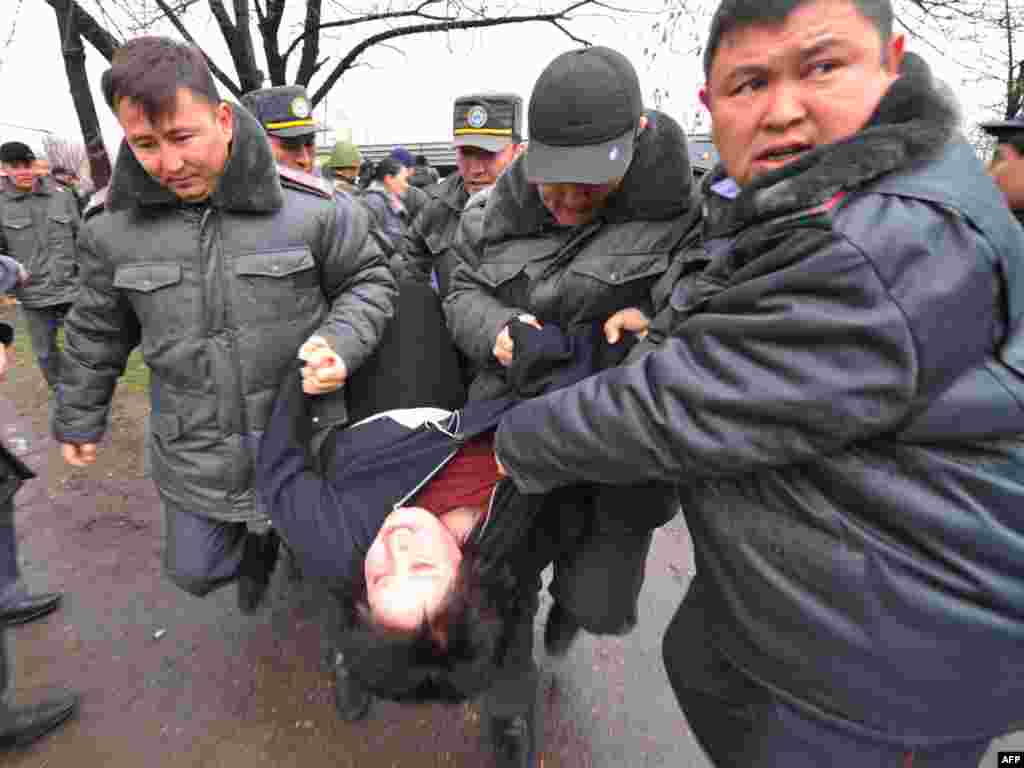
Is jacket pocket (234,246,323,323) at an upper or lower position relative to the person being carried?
upper

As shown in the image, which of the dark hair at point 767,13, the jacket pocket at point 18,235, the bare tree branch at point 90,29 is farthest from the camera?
the jacket pocket at point 18,235

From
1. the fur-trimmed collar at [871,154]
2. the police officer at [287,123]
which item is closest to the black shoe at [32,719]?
the fur-trimmed collar at [871,154]

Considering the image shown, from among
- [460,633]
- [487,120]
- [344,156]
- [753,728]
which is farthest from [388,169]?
[753,728]

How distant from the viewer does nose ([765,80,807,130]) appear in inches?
38.0

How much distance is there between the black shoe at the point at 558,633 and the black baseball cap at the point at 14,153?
6.42m

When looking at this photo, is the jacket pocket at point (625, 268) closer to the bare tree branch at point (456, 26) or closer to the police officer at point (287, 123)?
the police officer at point (287, 123)

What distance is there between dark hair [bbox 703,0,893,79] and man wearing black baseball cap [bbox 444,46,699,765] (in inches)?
21.2

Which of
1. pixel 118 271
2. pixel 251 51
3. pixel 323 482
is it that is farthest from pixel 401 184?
pixel 323 482

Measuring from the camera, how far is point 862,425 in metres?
0.88

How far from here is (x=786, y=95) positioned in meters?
0.97

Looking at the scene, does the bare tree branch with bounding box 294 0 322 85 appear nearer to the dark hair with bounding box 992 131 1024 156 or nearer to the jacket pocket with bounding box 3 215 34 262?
the jacket pocket with bounding box 3 215 34 262

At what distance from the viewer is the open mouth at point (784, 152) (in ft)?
3.28

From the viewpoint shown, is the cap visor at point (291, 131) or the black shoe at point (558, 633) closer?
the black shoe at point (558, 633)

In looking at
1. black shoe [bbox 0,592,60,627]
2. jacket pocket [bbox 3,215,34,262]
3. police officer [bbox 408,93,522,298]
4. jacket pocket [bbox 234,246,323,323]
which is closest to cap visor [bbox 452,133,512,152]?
police officer [bbox 408,93,522,298]
